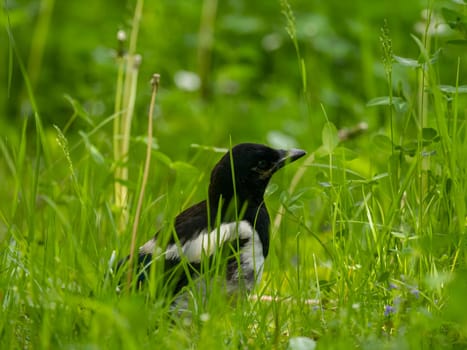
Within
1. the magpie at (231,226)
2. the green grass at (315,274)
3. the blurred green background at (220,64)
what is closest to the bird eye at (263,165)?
the magpie at (231,226)

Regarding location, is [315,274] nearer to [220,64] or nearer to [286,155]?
[286,155]

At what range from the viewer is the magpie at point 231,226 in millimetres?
3148

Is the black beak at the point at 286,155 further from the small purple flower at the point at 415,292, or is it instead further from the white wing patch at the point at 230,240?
the small purple flower at the point at 415,292

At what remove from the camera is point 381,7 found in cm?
670

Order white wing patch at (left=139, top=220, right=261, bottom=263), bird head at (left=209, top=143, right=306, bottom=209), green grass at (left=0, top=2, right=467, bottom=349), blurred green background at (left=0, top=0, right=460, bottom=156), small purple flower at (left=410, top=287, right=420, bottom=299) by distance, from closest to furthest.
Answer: green grass at (left=0, top=2, right=467, bottom=349) → small purple flower at (left=410, top=287, right=420, bottom=299) → white wing patch at (left=139, top=220, right=261, bottom=263) → bird head at (left=209, top=143, right=306, bottom=209) → blurred green background at (left=0, top=0, right=460, bottom=156)

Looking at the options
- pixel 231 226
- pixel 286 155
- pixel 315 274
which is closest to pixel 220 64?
pixel 286 155

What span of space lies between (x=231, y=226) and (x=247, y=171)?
1.10ft

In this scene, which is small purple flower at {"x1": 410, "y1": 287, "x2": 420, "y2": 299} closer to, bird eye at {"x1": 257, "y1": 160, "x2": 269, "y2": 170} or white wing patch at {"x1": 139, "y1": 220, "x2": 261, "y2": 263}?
white wing patch at {"x1": 139, "y1": 220, "x2": 261, "y2": 263}

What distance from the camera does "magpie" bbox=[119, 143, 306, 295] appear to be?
10.3 feet

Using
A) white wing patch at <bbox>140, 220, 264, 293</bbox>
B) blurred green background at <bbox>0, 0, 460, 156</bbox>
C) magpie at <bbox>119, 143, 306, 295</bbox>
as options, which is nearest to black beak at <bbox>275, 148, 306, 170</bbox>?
magpie at <bbox>119, 143, 306, 295</bbox>

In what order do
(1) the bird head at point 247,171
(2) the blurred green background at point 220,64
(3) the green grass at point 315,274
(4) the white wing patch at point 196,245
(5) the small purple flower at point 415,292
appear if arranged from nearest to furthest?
1. (3) the green grass at point 315,274
2. (5) the small purple flower at point 415,292
3. (4) the white wing patch at point 196,245
4. (1) the bird head at point 247,171
5. (2) the blurred green background at point 220,64

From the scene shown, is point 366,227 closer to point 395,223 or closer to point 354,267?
point 354,267

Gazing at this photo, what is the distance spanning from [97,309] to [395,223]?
1.37 m

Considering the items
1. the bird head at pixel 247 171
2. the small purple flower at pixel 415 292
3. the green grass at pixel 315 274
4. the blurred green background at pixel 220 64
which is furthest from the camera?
the blurred green background at pixel 220 64
